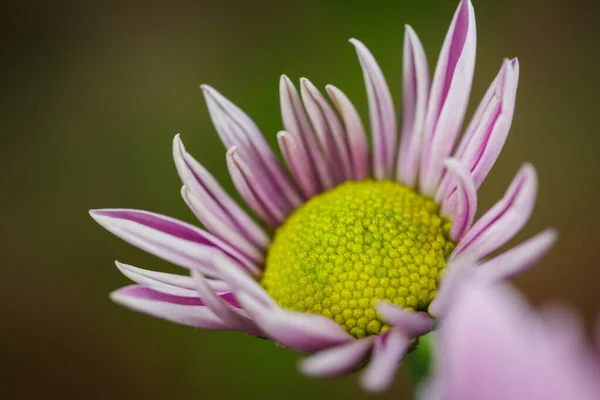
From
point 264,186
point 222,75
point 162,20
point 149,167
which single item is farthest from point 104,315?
point 264,186

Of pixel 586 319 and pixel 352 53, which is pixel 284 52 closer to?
pixel 352 53

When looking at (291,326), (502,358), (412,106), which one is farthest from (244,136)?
(502,358)

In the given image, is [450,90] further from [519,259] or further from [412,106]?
[519,259]

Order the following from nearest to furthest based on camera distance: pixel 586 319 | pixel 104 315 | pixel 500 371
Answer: pixel 500 371 → pixel 586 319 → pixel 104 315

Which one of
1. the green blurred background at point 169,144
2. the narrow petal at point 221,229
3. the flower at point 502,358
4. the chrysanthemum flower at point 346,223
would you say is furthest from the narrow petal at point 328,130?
the green blurred background at point 169,144

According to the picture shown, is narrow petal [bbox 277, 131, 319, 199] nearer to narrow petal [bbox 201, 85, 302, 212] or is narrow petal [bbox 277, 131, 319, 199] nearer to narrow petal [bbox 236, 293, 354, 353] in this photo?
narrow petal [bbox 201, 85, 302, 212]

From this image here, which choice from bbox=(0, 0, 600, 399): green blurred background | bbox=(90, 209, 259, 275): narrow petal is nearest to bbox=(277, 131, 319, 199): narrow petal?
bbox=(90, 209, 259, 275): narrow petal

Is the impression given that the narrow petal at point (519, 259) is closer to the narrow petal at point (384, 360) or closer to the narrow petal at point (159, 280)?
the narrow petal at point (384, 360)
